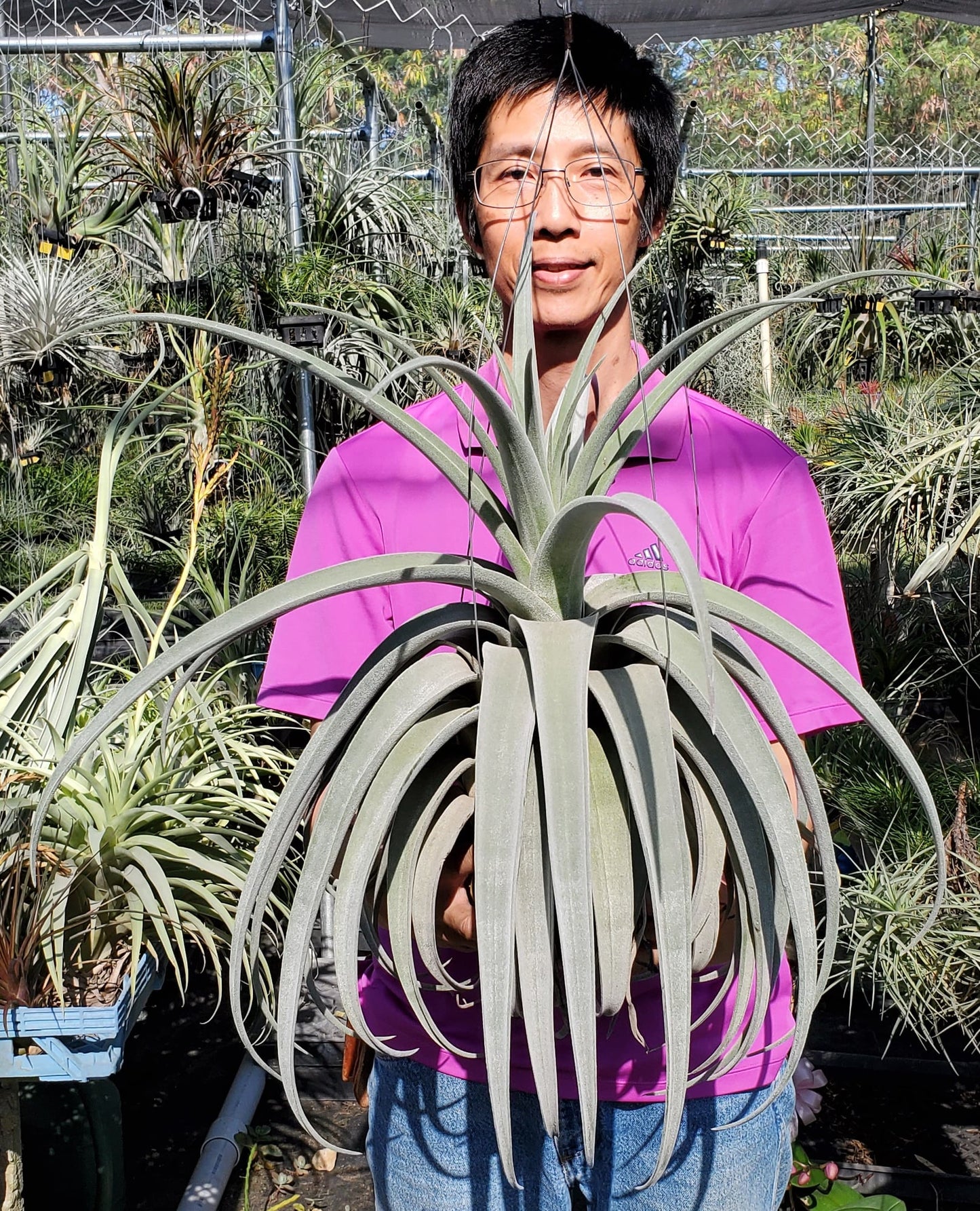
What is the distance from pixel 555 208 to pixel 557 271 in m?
0.04

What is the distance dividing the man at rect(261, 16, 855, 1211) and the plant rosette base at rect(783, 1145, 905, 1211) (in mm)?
723

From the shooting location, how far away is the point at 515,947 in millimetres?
574

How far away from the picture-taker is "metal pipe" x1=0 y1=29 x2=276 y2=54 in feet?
7.68

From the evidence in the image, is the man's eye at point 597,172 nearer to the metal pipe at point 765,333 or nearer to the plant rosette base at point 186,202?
the plant rosette base at point 186,202

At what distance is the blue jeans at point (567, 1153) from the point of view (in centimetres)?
86

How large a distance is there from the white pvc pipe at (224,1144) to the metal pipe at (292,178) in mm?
1199

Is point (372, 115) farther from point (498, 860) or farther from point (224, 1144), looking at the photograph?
point (498, 860)

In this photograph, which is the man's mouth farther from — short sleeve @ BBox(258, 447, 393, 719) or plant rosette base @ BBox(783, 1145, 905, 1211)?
plant rosette base @ BBox(783, 1145, 905, 1211)

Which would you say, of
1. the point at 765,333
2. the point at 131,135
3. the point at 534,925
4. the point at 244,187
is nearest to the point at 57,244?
the point at 131,135

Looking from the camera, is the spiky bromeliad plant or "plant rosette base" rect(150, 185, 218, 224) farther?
"plant rosette base" rect(150, 185, 218, 224)

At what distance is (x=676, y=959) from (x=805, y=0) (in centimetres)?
336

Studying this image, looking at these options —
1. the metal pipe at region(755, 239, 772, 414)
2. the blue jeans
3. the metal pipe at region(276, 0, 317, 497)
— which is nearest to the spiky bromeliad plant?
the blue jeans

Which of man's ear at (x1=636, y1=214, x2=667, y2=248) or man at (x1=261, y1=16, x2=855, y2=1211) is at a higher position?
man's ear at (x1=636, y1=214, x2=667, y2=248)

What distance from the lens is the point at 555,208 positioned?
777 millimetres
